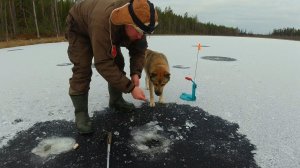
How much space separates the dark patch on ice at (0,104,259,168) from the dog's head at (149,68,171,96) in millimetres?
556

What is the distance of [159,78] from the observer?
4594 mm

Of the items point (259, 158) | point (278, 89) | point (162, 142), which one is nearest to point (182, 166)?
point (162, 142)

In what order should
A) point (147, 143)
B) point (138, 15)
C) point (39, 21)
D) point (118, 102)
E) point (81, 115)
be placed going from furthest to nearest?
point (39, 21) < point (118, 102) < point (81, 115) < point (147, 143) < point (138, 15)

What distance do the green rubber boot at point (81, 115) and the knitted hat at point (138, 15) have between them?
134cm

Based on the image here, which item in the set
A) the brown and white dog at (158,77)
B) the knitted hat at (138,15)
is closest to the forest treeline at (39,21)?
the brown and white dog at (158,77)

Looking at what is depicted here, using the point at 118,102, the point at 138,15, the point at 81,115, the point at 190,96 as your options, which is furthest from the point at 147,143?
the point at 190,96

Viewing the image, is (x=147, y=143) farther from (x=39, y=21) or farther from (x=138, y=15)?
(x=39, y=21)

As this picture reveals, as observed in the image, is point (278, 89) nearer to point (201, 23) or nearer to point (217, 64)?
point (217, 64)

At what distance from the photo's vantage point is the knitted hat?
248 cm

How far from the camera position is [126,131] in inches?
139

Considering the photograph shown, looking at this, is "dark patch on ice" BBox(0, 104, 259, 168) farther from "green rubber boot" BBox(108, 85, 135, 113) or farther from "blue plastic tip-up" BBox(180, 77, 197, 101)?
"blue plastic tip-up" BBox(180, 77, 197, 101)

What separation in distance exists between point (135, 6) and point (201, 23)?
200ft

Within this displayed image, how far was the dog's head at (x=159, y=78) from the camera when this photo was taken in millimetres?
4594

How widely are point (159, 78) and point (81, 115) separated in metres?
1.55
